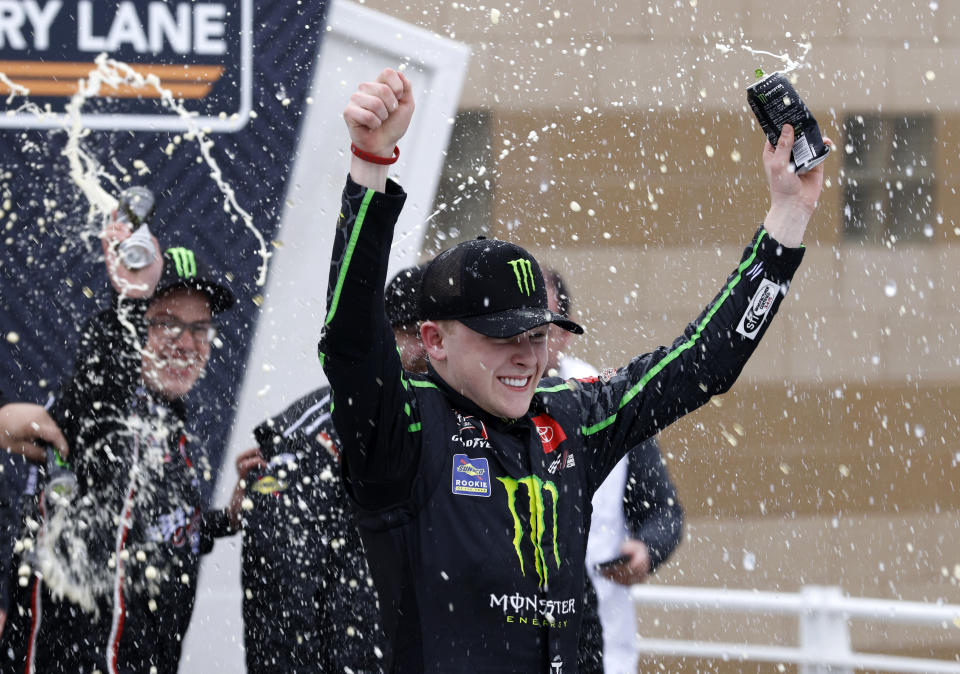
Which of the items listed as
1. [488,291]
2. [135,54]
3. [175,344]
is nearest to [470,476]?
[488,291]

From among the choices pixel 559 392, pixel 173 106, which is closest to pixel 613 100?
pixel 173 106

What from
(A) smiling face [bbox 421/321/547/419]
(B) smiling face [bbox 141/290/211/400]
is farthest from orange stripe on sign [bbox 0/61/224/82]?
(A) smiling face [bbox 421/321/547/419]

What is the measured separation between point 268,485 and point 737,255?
3.30m

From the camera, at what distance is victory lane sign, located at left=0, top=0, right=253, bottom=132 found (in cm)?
436

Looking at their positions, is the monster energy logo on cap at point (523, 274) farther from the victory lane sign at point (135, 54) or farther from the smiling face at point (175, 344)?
the victory lane sign at point (135, 54)

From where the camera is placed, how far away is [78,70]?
4379 mm

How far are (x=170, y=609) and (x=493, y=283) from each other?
190 cm

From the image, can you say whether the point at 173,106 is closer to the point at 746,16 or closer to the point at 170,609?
the point at 170,609

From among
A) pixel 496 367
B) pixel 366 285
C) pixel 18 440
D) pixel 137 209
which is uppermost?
pixel 137 209

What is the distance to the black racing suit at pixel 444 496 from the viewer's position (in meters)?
1.97

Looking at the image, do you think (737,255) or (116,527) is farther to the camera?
(737,255)

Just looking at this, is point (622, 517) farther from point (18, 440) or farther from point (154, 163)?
point (154, 163)

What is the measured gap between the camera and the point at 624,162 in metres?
5.92

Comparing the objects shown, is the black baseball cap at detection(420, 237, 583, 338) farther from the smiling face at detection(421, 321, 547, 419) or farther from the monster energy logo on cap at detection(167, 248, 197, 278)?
the monster energy logo on cap at detection(167, 248, 197, 278)
